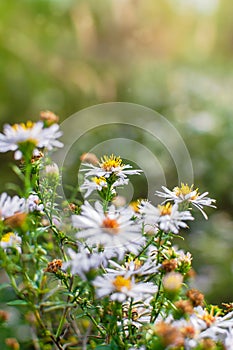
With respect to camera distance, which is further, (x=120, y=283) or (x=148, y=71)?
(x=148, y=71)

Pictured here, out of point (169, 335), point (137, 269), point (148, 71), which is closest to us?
point (169, 335)

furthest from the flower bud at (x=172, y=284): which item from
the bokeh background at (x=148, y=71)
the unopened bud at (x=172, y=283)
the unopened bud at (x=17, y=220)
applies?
the bokeh background at (x=148, y=71)

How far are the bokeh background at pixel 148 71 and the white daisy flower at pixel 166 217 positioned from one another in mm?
1041

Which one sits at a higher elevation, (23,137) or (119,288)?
(23,137)

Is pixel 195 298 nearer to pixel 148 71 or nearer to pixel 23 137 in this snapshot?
pixel 23 137

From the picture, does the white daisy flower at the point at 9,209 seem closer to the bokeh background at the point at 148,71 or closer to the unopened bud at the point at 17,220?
the unopened bud at the point at 17,220

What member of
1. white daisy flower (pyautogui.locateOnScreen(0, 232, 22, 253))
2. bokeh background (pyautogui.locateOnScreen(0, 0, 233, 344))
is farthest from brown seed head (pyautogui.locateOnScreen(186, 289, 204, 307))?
bokeh background (pyautogui.locateOnScreen(0, 0, 233, 344))

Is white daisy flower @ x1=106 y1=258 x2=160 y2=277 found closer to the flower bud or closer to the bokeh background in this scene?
the flower bud

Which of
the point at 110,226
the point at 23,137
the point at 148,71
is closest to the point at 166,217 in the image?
the point at 110,226

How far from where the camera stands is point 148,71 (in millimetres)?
3178

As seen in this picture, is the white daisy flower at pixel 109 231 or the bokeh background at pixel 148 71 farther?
the bokeh background at pixel 148 71

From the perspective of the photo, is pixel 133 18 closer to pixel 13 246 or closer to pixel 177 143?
pixel 177 143

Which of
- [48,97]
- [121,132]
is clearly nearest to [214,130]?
[121,132]

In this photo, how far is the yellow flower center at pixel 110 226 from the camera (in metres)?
0.48
